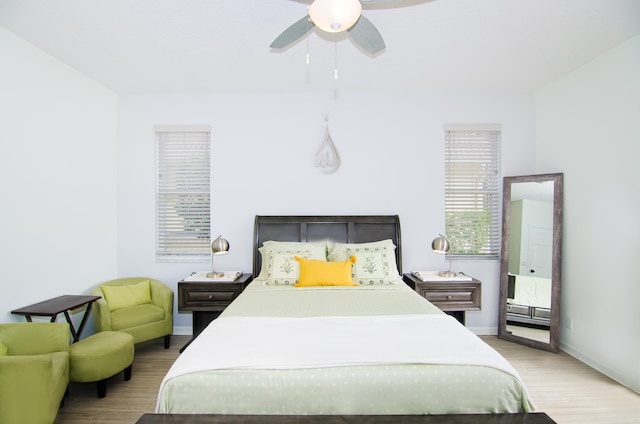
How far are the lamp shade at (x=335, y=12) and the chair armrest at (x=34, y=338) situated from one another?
109 inches

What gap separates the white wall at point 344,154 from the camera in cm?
381

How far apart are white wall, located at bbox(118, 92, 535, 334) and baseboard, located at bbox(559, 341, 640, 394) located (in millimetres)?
720

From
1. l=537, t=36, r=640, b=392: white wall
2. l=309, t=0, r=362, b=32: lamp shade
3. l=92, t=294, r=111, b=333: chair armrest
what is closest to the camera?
l=309, t=0, r=362, b=32: lamp shade

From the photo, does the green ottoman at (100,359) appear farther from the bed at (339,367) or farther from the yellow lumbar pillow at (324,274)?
the yellow lumbar pillow at (324,274)

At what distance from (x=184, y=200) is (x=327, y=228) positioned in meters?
1.79

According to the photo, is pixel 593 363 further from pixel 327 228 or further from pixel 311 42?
pixel 311 42

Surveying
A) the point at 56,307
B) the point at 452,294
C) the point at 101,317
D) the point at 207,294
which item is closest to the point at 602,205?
the point at 452,294

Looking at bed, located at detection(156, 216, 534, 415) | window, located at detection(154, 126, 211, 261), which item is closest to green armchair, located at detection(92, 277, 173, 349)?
window, located at detection(154, 126, 211, 261)

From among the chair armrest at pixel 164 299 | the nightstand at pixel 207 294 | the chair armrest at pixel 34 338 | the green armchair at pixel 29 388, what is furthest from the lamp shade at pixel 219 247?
the green armchair at pixel 29 388

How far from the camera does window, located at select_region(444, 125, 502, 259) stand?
3.83 metres

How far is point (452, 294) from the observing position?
3326 mm

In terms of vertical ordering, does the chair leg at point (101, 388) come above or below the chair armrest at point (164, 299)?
below

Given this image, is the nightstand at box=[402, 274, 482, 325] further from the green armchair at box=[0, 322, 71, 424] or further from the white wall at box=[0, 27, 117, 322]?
the white wall at box=[0, 27, 117, 322]

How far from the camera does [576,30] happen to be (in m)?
2.53
